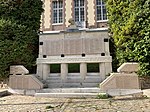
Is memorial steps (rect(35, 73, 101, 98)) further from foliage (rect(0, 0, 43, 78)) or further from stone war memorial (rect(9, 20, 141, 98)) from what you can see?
foliage (rect(0, 0, 43, 78))

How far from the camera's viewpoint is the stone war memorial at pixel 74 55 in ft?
25.6

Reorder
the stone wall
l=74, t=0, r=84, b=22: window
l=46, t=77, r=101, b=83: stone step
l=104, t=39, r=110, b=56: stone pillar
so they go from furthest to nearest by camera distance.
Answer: l=74, t=0, r=84, b=22: window < l=104, t=39, r=110, b=56: stone pillar < l=46, t=77, r=101, b=83: stone step < the stone wall

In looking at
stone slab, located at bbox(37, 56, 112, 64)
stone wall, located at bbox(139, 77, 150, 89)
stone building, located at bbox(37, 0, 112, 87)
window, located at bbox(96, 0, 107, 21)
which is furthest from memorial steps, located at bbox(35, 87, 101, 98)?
window, located at bbox(96, 0, 107, 21)

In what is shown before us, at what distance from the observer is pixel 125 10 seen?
24.6 ft

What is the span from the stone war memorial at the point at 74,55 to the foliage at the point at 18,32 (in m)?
0.46

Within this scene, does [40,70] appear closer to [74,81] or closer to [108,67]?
[74,81]

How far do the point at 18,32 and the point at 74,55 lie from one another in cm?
244

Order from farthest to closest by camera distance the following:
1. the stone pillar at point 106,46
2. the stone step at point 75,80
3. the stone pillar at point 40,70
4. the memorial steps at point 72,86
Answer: the stone pillar at point 40,70
the stone pillar at point 106,46
the stone step at point 75,80
the memorial steps at point 72,86

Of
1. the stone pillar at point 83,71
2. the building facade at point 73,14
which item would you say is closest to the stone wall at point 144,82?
the stone pillar at point 83,71

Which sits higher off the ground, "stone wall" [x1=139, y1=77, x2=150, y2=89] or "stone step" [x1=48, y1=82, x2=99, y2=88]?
"stone wall" [x1=139, y1=77, x2=150, y2=89]

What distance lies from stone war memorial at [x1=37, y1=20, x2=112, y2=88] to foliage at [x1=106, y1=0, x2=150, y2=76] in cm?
61

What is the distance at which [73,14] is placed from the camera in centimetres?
2431

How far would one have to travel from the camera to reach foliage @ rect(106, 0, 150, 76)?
671cm

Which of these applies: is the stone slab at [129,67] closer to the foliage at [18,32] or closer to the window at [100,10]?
the foliage at [18,32]
